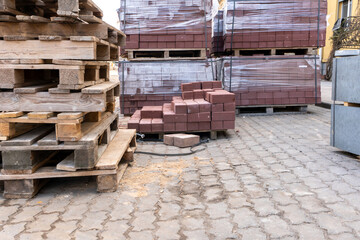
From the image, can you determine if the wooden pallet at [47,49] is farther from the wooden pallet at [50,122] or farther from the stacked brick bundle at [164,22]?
the stacked brick bundle at [164,22]

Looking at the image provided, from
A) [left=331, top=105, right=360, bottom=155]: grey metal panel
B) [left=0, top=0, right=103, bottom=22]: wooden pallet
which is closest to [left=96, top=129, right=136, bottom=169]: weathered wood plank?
[left=0, top=0, right=103, bottom=22]: wooden pallet

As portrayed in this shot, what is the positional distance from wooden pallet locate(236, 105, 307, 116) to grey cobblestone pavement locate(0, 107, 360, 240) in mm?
3697

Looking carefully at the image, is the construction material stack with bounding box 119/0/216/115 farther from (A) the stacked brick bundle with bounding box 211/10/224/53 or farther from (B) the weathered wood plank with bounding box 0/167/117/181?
(B) the weathered wood plank with bounding box 0/167/117/181

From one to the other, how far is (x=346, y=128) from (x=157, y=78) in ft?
14.8

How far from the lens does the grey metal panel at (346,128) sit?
450cm

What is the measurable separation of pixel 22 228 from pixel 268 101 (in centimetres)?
682

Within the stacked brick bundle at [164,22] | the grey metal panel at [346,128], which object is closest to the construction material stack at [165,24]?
the stacked brick bundle at [164,22]

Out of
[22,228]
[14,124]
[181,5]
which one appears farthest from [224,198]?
[181,5]

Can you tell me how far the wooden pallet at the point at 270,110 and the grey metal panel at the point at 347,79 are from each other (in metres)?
3.84

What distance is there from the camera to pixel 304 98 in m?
8.67

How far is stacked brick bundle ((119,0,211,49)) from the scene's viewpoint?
25.7ft

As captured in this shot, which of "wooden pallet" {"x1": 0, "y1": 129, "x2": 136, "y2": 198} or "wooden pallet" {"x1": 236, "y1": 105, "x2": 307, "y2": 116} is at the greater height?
"wooden pallet" {"x1": 236, "y1": 105, "x2": 307, "y2": 116}

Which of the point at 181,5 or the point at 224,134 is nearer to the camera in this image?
the point at 224,134

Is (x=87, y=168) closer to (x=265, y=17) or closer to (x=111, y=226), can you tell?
(x=111, y=226)
